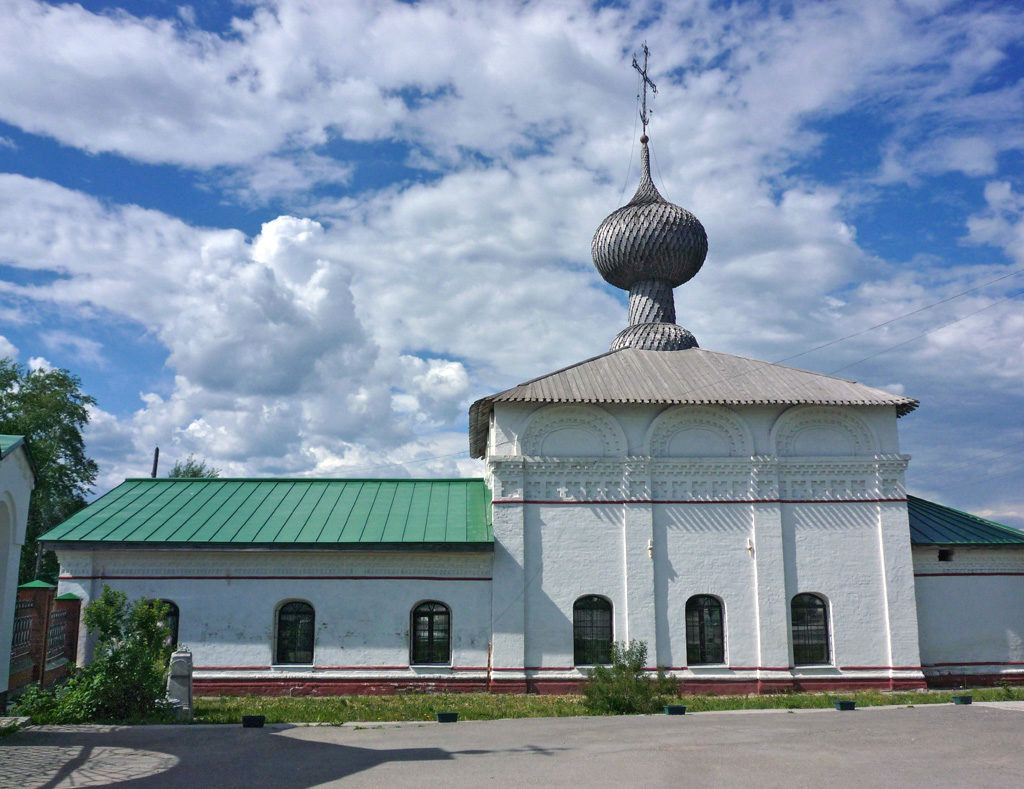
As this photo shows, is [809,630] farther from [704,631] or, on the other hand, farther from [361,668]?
[361,668]

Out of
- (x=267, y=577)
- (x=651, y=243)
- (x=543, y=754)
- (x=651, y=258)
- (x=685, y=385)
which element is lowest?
(x=543, y=754)

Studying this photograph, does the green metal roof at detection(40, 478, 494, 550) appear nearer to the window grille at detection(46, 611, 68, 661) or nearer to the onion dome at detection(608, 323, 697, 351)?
the window grille at detection(46, 611, 68, 661)

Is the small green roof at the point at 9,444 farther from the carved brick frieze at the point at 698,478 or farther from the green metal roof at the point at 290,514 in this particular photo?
the carved brick frieze at the point at 698,478

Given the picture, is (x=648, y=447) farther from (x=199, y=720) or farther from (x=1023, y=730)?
(x=199, y=720)

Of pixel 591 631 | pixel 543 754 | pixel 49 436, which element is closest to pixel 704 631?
pixel 591 631

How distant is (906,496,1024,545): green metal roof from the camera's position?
15.9 m

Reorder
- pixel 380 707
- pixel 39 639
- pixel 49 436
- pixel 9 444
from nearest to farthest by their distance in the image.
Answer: pixel 9 444 → pixel 39 639 → pixel 380 707 → pixel 49 436

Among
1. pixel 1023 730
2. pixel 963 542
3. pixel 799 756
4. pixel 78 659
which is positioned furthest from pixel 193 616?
pixel 963 542

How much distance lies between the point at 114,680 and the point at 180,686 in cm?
88

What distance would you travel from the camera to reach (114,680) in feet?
34.8

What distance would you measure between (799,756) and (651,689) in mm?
3983

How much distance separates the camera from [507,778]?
771 centimetres

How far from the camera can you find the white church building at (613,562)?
1459 centimetres

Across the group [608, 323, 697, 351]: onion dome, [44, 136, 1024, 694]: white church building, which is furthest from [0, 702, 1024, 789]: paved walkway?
[608, 323, 697, 351]: onion dome
